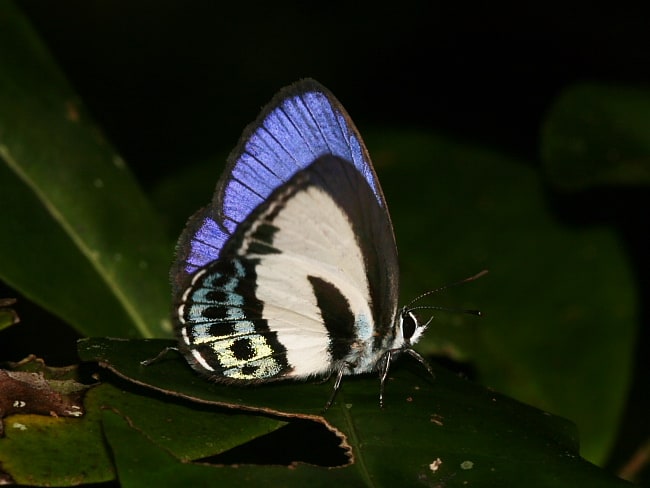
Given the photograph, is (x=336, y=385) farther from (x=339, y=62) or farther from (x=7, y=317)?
(x=339, y=62)

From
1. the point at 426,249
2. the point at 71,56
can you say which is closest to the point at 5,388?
the point at 426,249

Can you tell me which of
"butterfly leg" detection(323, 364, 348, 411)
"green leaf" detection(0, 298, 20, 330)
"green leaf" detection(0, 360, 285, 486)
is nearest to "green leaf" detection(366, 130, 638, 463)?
"butterfly leg" detection(323, 364, 348, 411)

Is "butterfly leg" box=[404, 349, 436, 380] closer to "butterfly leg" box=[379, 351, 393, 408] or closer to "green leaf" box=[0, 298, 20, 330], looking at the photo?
"butterfly leg" box=[379, 351, 393, 408]

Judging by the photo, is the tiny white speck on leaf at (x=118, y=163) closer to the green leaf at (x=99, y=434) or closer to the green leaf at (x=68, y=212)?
the green leaf at (x=68, y=212)

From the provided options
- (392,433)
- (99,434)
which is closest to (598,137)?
(392,433)

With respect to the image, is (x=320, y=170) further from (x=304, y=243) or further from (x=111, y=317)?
(x=111, y=317)

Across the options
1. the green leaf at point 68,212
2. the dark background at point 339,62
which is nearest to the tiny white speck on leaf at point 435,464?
the green leaf at point 68,212
